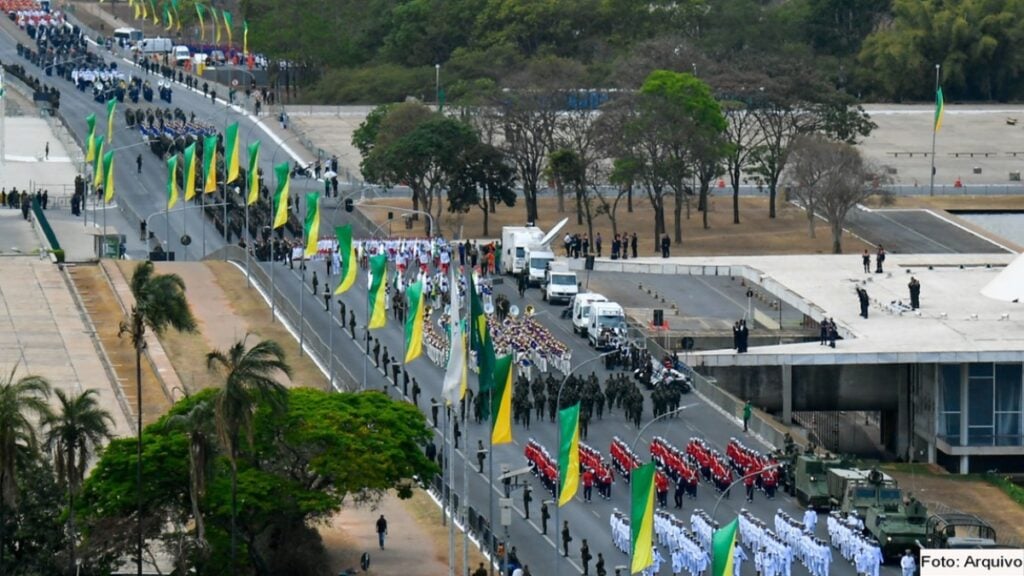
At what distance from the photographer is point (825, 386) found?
124m

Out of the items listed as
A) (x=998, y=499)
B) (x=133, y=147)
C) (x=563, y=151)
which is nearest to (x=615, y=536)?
(x=998, y=499)

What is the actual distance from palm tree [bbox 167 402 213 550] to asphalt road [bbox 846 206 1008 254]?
244 feet

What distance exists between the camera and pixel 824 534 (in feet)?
322

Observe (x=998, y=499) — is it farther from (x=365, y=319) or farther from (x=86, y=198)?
(x=86, y=198)

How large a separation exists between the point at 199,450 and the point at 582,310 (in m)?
40.8

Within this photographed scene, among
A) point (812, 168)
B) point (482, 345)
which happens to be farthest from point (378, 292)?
point (812, 168)

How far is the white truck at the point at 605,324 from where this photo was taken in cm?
12275

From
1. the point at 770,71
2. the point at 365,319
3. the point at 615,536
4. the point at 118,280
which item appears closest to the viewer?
the point at 615,536

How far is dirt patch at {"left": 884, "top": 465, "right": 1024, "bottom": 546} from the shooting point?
107 metres

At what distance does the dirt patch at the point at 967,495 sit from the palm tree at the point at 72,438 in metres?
31.9

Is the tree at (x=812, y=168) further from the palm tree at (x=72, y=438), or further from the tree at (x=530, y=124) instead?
the palm tree at (x=72, y=438)

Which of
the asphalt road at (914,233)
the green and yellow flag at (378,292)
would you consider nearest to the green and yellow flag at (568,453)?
the green and yellow flag at (378,292)

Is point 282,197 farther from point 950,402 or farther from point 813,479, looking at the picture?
point 813,479

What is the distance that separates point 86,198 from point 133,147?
678 inches
